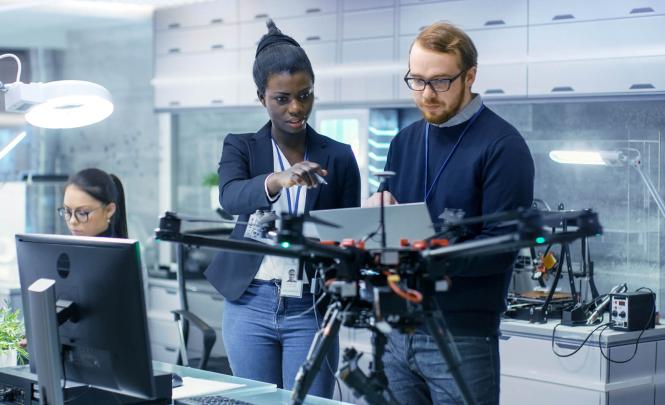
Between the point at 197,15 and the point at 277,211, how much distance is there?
377 cm

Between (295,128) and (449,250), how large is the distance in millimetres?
1103

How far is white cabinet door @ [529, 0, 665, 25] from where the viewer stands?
13.3 feet

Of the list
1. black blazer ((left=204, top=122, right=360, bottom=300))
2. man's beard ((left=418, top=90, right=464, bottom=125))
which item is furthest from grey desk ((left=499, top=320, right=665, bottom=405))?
man's beard ((left=418, top=90, right=464, bottom=125))

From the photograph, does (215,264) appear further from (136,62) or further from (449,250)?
(136,62)

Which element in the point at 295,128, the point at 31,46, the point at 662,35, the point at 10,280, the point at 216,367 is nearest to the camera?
the point at 295,128

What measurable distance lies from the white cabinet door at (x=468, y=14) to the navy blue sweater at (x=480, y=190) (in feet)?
8.20

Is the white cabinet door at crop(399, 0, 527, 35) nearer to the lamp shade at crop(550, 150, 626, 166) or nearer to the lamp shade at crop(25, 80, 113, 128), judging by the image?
the lamp shade at crop(550, 150, 626, 166)

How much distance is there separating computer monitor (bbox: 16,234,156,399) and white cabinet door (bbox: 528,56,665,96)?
2.87m

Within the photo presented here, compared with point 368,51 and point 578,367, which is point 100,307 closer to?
point 578,367

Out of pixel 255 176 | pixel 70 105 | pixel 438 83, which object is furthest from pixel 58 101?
pixel 438 83

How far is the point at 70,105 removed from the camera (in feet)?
8.86

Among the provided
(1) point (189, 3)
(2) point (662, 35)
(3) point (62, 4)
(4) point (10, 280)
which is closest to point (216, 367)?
(4) point (10, 280)

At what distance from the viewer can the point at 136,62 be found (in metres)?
6.98

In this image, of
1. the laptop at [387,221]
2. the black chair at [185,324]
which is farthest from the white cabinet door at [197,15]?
the laptop at [387,221]
